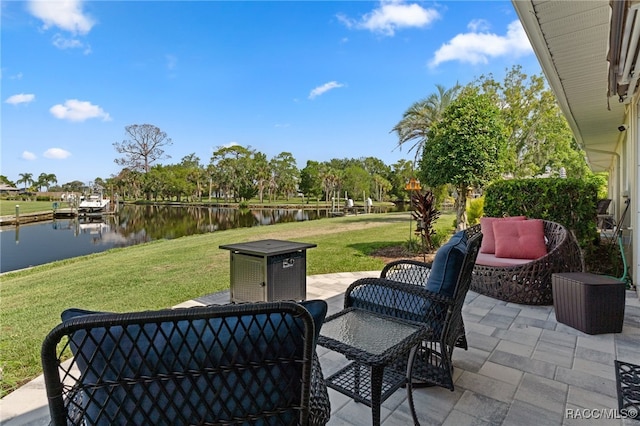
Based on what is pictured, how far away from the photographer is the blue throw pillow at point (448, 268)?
1965mm

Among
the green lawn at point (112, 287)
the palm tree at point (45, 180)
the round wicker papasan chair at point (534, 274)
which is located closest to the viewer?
the green lawn at point (112, 287)

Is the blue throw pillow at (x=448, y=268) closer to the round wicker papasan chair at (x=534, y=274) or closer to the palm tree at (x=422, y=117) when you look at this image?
the round wicker papasan chair at (x=534, y=274)

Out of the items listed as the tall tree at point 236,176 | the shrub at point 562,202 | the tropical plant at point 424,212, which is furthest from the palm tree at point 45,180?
the shrub at point 562,202

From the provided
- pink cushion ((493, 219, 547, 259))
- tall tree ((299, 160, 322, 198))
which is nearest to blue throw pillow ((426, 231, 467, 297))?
pink cushion ((493, 219, 547, 259))

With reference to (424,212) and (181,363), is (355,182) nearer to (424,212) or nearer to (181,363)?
(424,212)

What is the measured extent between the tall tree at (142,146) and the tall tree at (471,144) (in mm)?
40888

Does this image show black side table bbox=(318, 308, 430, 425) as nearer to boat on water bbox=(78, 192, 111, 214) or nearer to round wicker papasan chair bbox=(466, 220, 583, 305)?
round wicker papasan chair bbox=(466, 220, 583, 305)

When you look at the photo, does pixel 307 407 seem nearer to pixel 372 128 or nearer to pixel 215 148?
pixel 372 128

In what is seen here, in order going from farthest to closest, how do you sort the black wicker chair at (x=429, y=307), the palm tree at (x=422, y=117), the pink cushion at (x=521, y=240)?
the palm tree at (x=422, y=117), the pink cushion at (x=521, y=240), the black wicker chair at (x=429, y=307)

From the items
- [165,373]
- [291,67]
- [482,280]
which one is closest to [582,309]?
[482,280]

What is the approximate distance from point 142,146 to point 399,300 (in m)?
45.7

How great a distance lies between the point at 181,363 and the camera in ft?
2.82

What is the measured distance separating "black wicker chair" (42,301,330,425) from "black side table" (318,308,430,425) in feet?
1.88
